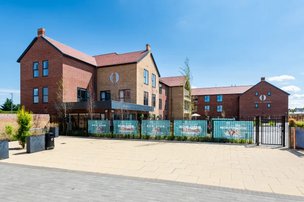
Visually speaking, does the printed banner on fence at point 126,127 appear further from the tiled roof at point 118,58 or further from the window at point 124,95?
the tiled roof at point 118,58

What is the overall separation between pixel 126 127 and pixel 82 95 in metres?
11.3

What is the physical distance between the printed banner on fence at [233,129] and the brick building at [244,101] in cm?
2931

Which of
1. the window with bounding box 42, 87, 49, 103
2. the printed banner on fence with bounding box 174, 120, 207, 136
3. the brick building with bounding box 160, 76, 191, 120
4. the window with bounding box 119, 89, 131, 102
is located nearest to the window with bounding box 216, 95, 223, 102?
the brick building with bounding box 160, 76, 191, 120

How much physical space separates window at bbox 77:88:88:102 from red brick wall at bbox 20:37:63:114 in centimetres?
279

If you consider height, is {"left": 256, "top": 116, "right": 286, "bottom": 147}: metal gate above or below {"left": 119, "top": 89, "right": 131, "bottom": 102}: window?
below

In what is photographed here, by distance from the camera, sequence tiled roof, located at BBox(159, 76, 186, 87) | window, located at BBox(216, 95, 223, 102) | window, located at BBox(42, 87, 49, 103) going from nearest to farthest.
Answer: window, located at BBox(42, 87, 49, 103)
tiled roof, located at BBox(159, 76, 186, 87)
window, located at BBox(216, 95, 223, 102)

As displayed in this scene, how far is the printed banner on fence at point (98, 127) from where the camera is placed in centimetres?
1775

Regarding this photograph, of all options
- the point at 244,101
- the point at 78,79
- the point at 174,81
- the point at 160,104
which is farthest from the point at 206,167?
the point at 244,101

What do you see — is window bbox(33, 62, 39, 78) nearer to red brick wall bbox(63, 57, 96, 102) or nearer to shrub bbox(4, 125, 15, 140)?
red brick wall bbox(63, 57, 96, 102)

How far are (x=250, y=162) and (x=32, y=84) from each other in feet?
84.4

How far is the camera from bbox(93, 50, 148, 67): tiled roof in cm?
2689

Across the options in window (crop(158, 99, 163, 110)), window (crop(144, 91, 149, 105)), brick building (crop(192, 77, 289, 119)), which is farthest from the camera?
brick building (crop(192, 77, 289, 119))

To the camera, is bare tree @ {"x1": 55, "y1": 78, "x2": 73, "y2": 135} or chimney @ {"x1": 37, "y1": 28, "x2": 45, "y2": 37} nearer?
bare tree @ {"x1": 55, "y1": 78, "x2": 73, "y2": 135}

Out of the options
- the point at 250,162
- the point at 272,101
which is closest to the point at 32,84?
the point at 250,162
